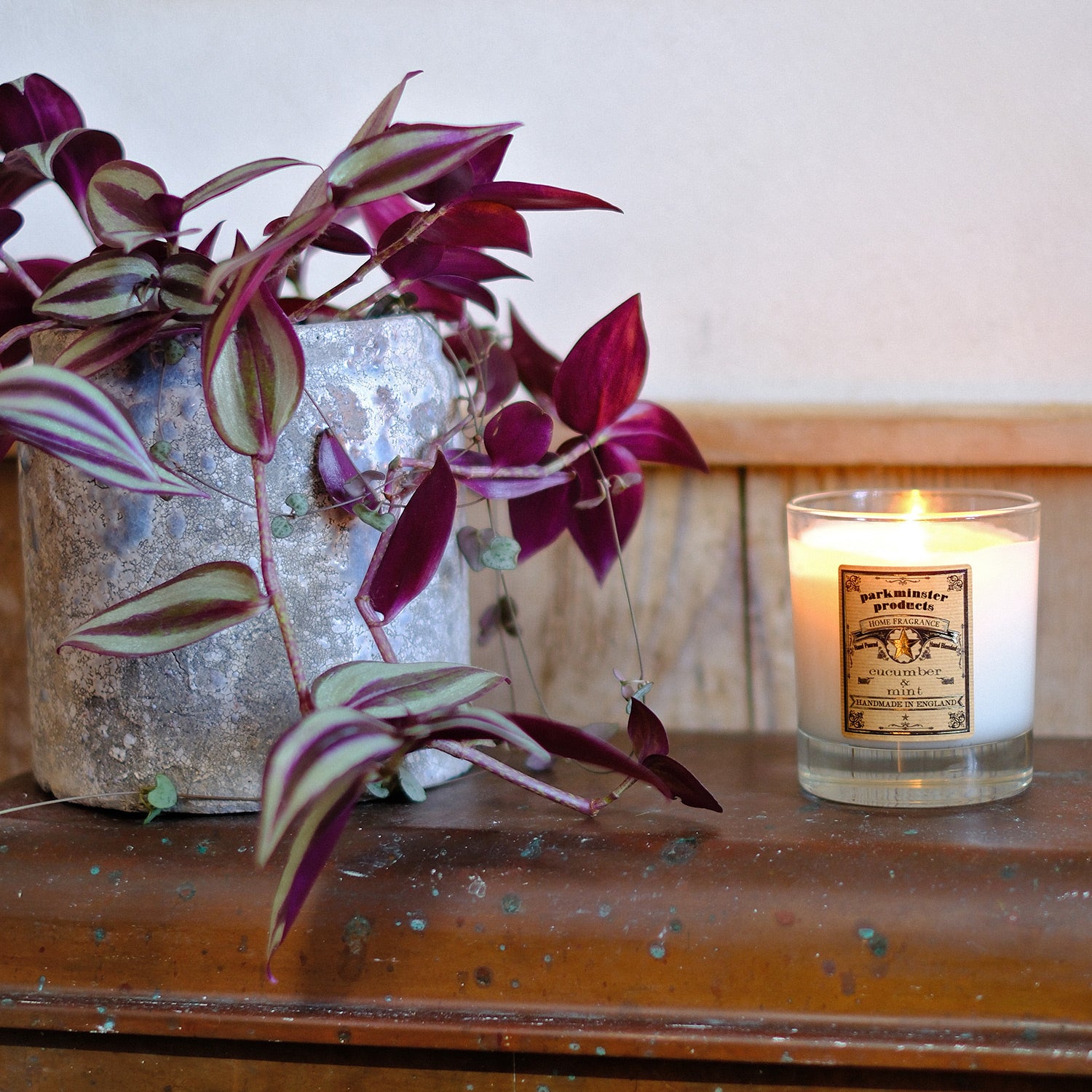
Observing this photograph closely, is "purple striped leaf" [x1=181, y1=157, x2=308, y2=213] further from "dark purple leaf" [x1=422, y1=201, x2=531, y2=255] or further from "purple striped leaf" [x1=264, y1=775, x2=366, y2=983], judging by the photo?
"purple striped leaf" [x1=264, y1=775, x2=366, y2=983]

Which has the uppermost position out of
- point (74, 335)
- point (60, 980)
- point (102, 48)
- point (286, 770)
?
point (102, 48)

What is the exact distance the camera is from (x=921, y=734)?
426 mm

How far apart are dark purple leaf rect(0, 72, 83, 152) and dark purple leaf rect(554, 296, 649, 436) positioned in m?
0.21

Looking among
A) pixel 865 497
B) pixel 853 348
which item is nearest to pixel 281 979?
pixel 865 497

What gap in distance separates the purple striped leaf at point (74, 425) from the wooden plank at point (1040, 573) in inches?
14.8

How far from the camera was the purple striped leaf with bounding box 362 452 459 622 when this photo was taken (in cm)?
40

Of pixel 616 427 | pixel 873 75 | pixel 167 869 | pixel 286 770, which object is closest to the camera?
pixel 286 770

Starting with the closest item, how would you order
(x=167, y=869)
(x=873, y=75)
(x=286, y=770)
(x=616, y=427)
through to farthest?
(x=286, y=770) → (x=167, y=869) → (x=616, y=427) → (x=873, y=75)

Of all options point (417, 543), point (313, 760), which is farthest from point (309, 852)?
point (417, 543)

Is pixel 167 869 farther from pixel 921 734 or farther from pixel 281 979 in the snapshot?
pixel 921 734

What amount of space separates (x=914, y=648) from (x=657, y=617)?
9.6 inches

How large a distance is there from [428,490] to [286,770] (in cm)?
12

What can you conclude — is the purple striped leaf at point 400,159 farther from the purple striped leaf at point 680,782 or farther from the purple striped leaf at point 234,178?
the purple striped leaf at point 680,782

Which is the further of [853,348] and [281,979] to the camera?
[853,348]
